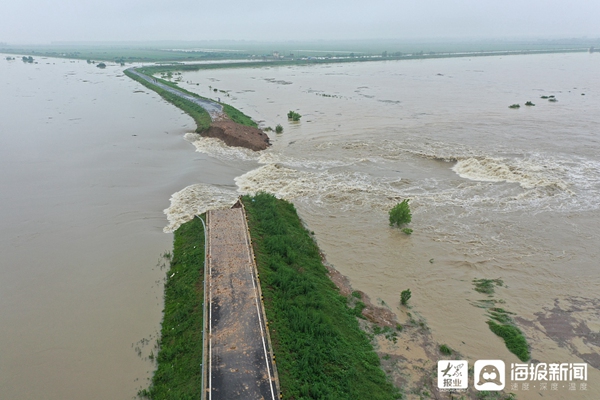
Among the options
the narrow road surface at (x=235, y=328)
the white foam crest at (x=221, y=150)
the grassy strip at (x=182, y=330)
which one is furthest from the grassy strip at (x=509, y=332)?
the white foam crest at (x=221, y=150)

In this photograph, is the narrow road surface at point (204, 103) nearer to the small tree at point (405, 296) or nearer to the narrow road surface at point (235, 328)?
the narrow road surface at point (235, 328)

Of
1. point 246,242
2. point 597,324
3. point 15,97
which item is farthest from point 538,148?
point 15,97

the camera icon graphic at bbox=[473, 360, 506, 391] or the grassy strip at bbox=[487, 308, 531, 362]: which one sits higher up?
the grassy strip at bbox=[487, 308, 531, 362]

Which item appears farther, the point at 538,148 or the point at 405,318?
the point at 538,148

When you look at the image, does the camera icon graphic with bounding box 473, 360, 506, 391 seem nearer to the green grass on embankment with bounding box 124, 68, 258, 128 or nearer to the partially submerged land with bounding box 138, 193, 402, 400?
the partially submerged land with bounding box 138, 193, 402, 400

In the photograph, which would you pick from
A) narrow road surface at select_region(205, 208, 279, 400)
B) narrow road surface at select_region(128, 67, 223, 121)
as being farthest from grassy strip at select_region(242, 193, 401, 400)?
narrow road surface at select_region(128, 67, 223, 121)

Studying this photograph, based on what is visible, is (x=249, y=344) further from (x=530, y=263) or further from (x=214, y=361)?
(x=530, y=263)
